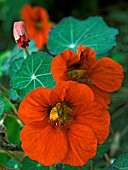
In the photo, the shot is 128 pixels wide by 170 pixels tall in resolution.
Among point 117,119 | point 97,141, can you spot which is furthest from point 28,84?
point 117,119

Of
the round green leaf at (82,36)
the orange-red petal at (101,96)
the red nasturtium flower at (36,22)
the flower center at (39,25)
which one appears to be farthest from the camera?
the flower center at (39,25)

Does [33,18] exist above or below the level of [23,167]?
above

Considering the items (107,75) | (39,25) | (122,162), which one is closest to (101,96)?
(107,75)

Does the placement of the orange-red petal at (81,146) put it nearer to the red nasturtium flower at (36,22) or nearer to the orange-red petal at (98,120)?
the orange-red petal at (98,120)

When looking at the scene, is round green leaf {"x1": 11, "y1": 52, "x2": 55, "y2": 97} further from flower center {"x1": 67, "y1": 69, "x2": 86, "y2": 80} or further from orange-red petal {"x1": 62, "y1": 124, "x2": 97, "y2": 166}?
orange-red petal {"x1": 62, "y1": 124, "x2": 97, "y2": 166}

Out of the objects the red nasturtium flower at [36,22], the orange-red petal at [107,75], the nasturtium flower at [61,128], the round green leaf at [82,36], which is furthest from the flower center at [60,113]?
the red nasturtium flower at [36,22]

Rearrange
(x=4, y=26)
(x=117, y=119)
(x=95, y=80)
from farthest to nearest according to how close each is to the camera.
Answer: (x=4, y=26) < (x=117, y=119) < (x=95, y=80)

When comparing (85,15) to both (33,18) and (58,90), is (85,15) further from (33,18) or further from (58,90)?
(58,90)

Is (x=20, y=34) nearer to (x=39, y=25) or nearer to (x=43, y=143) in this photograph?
(x=43, y=143)
